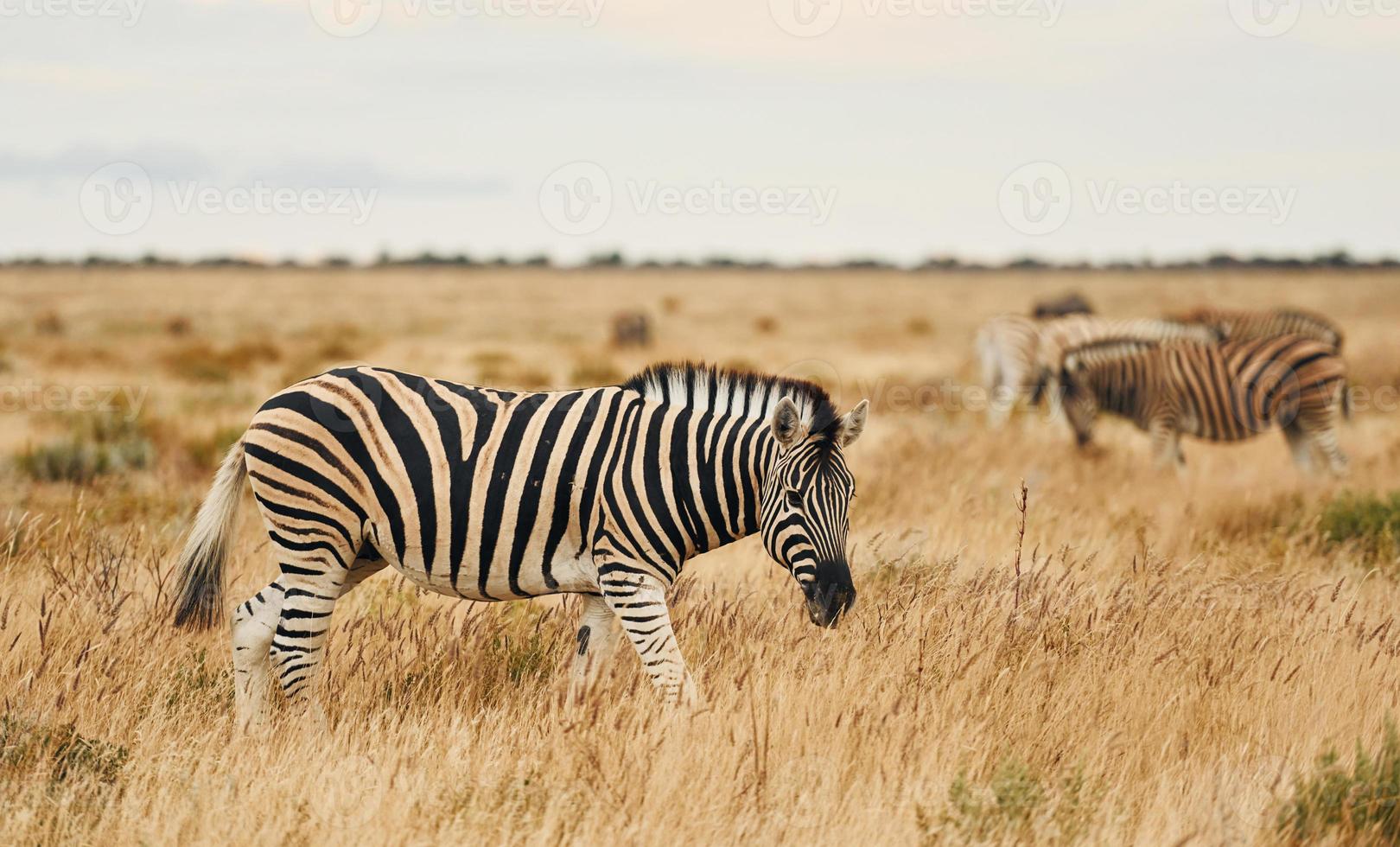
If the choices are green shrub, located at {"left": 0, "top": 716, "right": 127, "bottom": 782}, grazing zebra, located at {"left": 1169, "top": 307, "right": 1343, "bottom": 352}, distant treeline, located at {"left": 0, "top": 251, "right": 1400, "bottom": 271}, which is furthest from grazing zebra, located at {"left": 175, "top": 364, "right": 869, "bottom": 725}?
distant treeline, located at {"left": 0, "top": 251, "right": 1400, "bottom": 271}

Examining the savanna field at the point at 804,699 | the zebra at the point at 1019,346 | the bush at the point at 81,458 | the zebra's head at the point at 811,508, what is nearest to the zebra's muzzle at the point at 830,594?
the zebra's head at the point at 811,508

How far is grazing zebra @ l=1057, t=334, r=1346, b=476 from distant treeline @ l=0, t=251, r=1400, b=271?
91174 millimetres

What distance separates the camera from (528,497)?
16.4ft

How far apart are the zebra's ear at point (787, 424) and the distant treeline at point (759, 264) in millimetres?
101372

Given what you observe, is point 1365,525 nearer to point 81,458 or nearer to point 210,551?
point 210,551

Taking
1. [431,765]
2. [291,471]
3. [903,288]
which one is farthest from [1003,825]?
[903,288]

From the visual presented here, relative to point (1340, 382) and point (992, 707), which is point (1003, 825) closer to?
point (992, 707)

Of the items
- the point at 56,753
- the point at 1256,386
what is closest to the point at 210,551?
the point at 56,753

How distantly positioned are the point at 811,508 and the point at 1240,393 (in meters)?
9.99

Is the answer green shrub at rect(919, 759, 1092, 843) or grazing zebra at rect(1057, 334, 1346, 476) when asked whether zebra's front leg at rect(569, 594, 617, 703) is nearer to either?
green shrub at rect(919, 759, 1092, 843)

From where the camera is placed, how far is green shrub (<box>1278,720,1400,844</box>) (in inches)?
161

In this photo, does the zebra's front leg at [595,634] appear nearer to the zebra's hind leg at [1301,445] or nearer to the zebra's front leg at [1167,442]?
the zebra's front leg at [1167,442]

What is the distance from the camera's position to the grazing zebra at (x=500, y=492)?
4.91m

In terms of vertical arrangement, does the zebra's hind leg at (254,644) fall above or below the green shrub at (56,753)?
above
